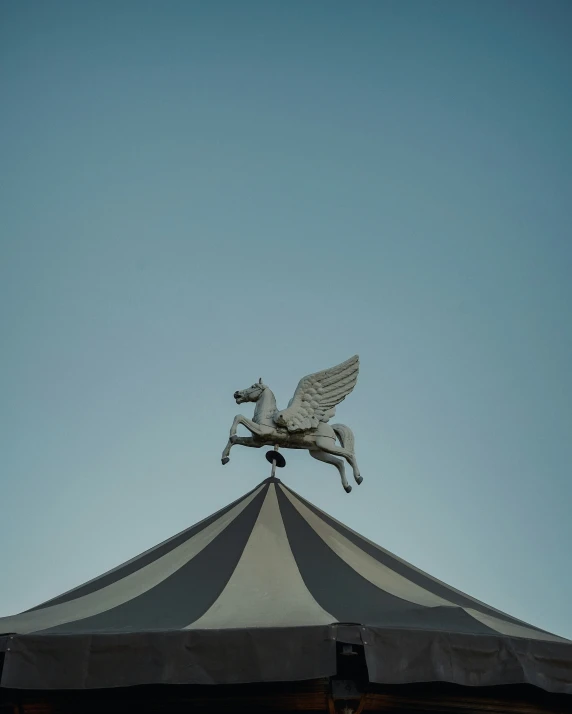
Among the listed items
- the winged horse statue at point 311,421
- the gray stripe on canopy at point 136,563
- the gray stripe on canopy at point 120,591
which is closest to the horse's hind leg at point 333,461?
the winged horse statue at point 311,421

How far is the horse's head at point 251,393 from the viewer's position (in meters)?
6.80

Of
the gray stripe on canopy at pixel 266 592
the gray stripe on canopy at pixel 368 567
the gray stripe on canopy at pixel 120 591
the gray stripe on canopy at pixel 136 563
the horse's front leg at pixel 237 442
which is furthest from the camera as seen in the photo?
the horse's front leg at pixel 237 442

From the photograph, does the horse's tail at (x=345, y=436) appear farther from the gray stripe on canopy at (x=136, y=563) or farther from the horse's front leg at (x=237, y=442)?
the gray stripe on canopy at (x=136, y=563)

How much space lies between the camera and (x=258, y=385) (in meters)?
6.86

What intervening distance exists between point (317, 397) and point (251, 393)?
0.68 metres

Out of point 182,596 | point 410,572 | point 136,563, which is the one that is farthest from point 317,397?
point 182,596

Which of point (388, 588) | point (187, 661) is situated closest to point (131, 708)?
point (187, 661)

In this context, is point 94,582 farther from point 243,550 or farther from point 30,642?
point 30,642

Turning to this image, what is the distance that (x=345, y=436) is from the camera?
6.72 metres

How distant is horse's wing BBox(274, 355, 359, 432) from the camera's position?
6.39m

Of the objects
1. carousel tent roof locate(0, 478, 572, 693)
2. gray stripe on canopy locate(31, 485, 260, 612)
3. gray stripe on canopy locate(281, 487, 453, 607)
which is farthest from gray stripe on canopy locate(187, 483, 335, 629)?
gray stripe on canopy locate(31, 485, 260, 612)

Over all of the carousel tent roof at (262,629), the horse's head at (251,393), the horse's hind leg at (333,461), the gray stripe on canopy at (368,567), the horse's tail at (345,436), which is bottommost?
the carousel tent roof at (262,629)

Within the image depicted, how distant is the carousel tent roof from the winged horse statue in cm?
171

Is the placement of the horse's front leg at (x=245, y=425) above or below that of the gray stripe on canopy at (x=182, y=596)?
above
